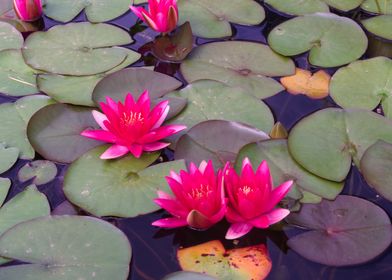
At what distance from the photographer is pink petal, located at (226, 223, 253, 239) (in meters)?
1.81

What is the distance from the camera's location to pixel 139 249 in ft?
6.14

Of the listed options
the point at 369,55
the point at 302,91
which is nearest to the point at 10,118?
the point at 302,91

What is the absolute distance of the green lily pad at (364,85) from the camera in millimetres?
2361

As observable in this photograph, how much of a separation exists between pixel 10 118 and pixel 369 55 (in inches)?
72.4

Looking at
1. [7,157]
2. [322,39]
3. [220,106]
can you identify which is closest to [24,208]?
[7,157]

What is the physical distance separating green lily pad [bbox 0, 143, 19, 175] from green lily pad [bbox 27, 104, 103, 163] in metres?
0.09

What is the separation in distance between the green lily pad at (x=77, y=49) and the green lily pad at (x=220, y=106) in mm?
493

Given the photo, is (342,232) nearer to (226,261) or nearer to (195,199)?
(226,261)

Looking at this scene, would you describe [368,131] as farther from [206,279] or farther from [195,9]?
[195,9]

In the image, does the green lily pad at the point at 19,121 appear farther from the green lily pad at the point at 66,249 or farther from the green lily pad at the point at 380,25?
the green lily pad at the point at 380,25

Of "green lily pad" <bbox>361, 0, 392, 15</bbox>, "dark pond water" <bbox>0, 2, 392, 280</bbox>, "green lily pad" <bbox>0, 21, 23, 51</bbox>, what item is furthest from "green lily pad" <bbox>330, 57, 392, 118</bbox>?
"green lily pad" <bbox>0, 21, 23, 51</bbox>

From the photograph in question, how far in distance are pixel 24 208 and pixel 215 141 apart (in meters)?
0.80

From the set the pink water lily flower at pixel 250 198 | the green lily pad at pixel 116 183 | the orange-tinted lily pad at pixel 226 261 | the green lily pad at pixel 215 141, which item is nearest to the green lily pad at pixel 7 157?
the green lily pad at pixel 116 183

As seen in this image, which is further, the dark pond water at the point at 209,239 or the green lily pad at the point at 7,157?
the green lily pad at the point at 7,157
